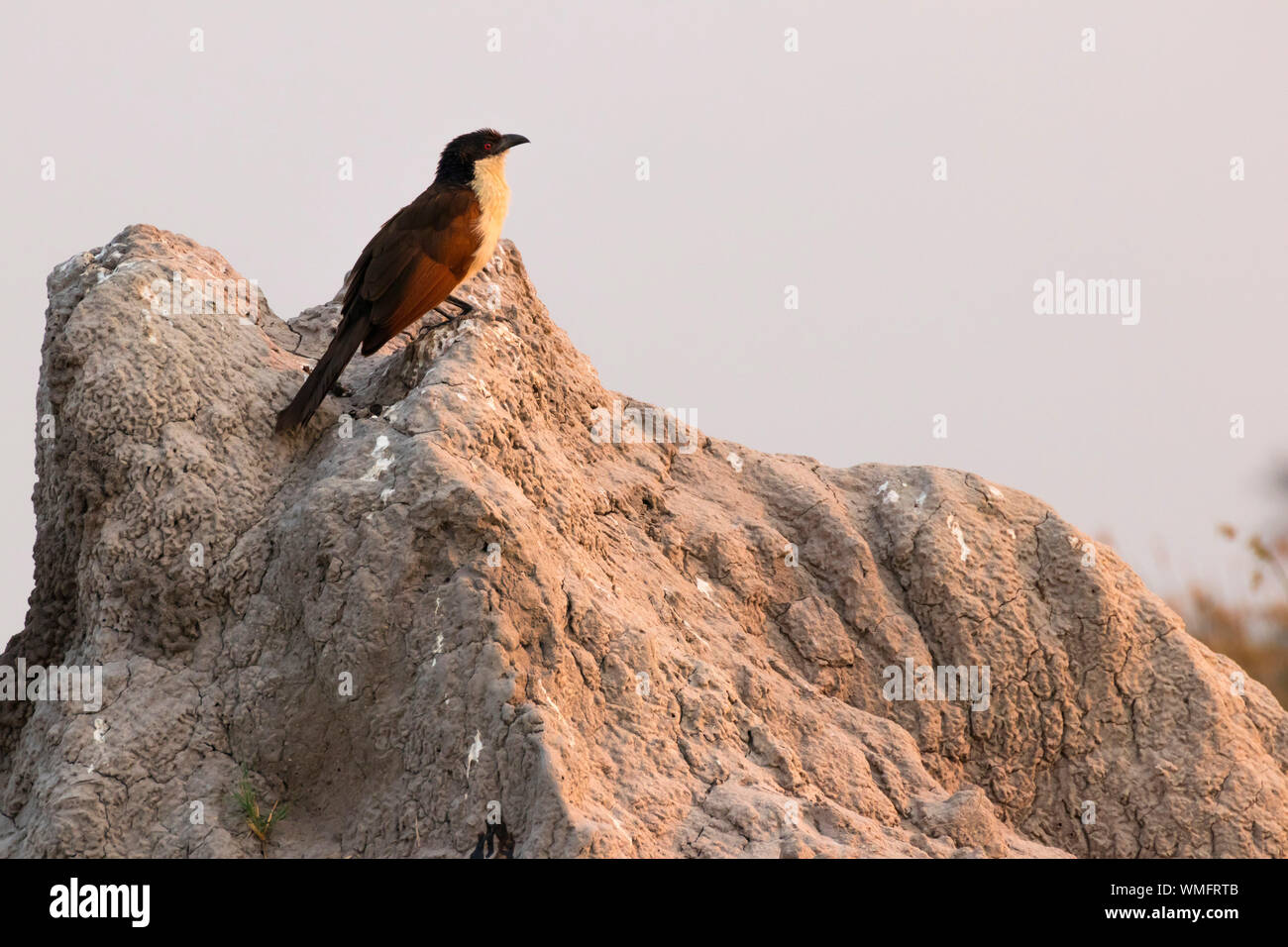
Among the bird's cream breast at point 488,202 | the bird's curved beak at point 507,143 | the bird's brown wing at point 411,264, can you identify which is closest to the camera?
the bird's brown wing at point 411,264

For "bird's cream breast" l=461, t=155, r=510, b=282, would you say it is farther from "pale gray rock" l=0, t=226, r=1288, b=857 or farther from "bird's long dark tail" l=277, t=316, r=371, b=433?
"bird's long dark tail" l=277, t=316, r=371, b=433

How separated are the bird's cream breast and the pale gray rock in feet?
0.57

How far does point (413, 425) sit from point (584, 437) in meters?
1.20

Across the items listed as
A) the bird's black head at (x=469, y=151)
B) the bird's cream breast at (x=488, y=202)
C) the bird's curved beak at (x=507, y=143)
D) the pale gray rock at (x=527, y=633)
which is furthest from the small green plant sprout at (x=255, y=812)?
the bird's curved beak at (x=507, y=143)

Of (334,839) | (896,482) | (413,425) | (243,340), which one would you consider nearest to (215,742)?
(334,839)

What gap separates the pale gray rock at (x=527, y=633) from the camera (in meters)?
4.36

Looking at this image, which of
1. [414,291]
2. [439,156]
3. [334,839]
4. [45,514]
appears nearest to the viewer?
[334,839]

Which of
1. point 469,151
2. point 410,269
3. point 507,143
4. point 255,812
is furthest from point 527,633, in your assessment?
point 507,143

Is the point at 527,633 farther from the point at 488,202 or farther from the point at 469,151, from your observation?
the point at 469,151

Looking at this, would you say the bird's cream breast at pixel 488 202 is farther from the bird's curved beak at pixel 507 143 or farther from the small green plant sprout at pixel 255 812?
the small green plant sprout at pixel 255 812

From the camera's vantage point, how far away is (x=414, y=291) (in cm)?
573

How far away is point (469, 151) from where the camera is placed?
6.76 metres

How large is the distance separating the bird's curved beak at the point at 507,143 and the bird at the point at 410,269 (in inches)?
14.0

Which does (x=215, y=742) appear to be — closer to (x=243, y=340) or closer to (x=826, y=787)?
(x=243, y=340)
